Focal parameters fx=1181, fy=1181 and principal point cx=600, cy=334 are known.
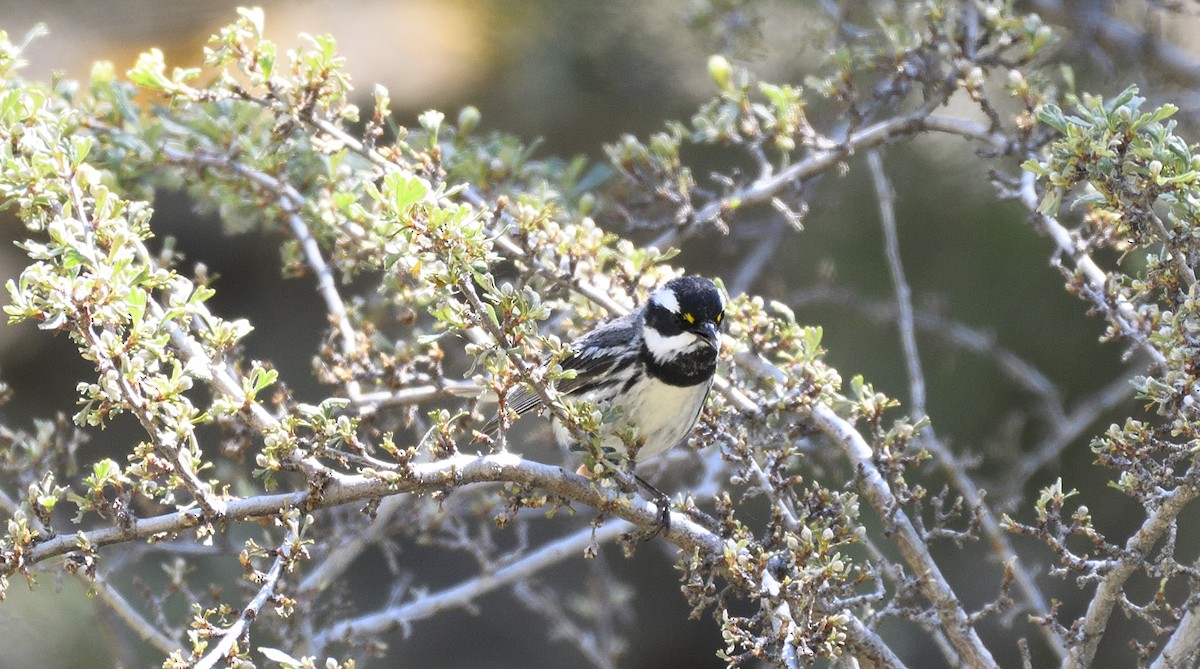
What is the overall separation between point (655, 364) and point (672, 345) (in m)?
0.07

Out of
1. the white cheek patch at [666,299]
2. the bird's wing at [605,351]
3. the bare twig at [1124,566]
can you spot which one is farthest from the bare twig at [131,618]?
the bare twig at [1124,566]

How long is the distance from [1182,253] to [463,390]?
5.80 feet

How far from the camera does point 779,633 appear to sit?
220 cm

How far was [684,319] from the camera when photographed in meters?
3.11

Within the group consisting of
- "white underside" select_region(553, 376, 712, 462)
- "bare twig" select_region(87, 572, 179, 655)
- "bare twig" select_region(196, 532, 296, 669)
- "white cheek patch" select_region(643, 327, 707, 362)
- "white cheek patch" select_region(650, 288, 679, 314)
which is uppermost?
"white cheek patch" select_region(650, 288, 679, 314)

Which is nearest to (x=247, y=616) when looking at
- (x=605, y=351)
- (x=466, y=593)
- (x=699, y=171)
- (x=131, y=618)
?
(x=131, y=618)

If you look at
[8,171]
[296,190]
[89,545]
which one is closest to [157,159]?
[296,190]

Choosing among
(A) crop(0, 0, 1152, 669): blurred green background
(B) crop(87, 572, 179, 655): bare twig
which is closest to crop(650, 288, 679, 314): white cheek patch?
(A) crop(0, 0, 1152, 669): blurred green background

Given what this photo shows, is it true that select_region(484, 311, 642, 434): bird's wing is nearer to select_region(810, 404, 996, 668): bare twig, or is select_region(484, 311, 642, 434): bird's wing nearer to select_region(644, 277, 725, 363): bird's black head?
select_region(644, 277, 725, 363): bird's black head

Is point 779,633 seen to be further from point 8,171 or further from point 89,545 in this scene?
point 8,171

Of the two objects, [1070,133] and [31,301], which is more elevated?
[1070,133]

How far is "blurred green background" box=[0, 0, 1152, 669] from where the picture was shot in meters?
4.95

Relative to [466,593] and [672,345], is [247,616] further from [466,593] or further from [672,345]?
[466,593]

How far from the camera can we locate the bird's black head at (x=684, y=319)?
3.03m
